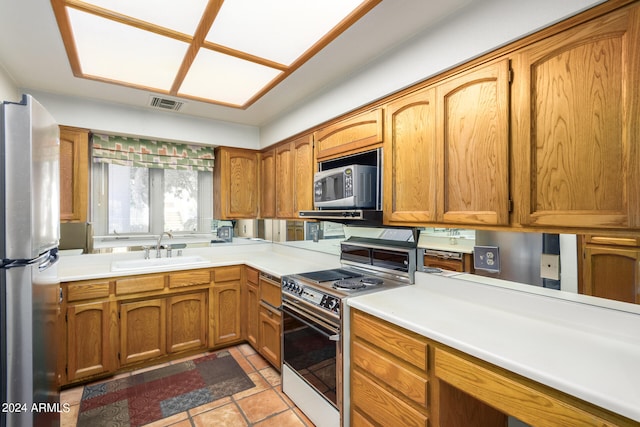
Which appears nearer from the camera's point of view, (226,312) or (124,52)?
(124,52)

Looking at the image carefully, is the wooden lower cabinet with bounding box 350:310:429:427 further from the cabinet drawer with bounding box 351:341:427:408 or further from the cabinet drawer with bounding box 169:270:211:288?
the cabinet drawer with bounding box 169:270:211:288

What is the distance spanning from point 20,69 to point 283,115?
195 cm

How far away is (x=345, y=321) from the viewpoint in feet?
5.50

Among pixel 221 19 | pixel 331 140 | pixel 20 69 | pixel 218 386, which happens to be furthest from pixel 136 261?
pixel 221 19

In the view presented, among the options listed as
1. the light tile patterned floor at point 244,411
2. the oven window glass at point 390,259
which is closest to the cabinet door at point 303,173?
the oven window glass at point 390,259

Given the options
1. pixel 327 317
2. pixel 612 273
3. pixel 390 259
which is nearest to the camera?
pixel 612 273

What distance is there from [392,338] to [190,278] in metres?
1.99

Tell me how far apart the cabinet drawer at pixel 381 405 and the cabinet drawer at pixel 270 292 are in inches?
35.3

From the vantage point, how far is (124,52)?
1.88 m

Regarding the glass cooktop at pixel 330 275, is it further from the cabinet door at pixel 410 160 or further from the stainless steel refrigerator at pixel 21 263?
the stainless steel refrigerator at pixel 21 263

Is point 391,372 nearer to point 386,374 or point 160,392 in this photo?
point 386,374

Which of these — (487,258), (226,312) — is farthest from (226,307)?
(487,258)

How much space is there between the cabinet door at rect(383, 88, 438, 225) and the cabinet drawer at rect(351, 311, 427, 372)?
62cm

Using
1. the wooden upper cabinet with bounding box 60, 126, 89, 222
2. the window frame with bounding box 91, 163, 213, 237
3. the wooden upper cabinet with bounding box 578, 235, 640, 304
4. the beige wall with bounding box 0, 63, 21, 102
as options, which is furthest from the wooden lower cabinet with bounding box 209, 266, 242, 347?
the wooden upper cabinet with bounding box 578, 235, 640, 304
